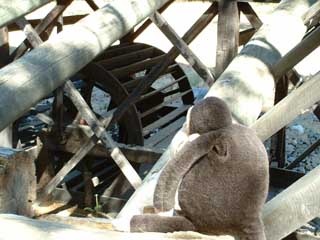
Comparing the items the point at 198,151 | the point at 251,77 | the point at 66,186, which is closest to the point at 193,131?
the point at 198,151

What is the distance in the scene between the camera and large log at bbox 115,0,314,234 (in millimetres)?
1842

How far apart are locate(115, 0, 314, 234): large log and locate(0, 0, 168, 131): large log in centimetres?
47

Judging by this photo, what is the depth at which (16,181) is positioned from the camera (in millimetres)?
2283

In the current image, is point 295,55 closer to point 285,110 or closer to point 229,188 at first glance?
point 285,110

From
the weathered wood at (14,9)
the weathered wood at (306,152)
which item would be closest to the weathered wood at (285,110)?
the weathered wood at (14,9)

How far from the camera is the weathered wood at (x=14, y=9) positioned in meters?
2.29

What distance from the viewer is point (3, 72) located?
192 centimetres

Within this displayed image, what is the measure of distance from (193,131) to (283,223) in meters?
0.40

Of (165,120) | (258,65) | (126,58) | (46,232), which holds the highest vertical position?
(46,232)

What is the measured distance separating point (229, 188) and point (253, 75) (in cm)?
110

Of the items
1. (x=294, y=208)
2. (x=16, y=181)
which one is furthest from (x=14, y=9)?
(x=294, y=208)

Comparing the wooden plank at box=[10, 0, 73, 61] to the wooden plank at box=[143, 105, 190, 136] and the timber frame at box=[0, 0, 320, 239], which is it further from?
the wooden plank at box=[143, 105, 190, 136]

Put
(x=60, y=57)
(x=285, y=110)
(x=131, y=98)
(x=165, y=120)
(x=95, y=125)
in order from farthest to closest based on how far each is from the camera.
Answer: (x=165, y=120), (x=131, y=98), (x=95, y=125), (x=285, y=110), (x=60, y=57)

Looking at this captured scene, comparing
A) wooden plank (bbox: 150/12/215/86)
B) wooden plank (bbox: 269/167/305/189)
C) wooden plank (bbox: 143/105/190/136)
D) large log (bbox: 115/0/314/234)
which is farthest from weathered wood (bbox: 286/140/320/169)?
large log (bbox: 115/0/314/234)
